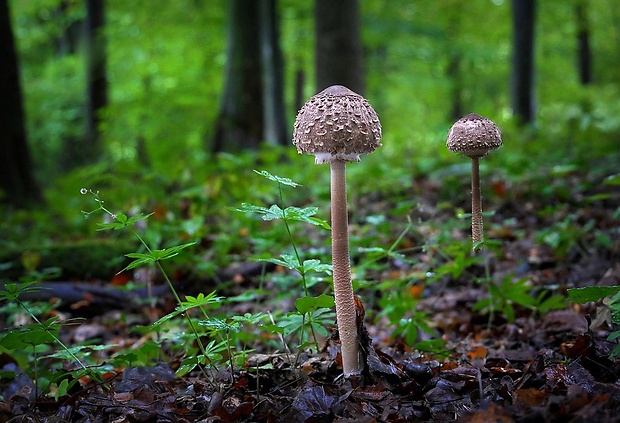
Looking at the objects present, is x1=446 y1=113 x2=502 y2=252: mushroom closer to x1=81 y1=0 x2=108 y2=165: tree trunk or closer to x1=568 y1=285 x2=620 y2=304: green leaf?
x1=568 y1=285 x2=620 y2=304: green leaf

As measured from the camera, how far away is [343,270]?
217 cm

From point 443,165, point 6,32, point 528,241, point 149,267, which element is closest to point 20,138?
point 6,32

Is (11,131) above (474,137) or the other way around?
the other way around

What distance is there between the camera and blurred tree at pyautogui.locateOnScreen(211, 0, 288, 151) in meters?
9.67

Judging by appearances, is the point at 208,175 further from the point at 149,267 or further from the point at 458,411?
the point at 458,411

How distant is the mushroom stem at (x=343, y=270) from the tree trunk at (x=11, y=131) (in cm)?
808

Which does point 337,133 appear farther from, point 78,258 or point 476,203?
point 78,258

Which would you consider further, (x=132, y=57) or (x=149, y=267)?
(x=132, y=57)

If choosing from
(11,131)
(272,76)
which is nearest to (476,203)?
(11,131)

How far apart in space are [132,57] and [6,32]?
6.20 metres

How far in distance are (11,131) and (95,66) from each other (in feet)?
22.3

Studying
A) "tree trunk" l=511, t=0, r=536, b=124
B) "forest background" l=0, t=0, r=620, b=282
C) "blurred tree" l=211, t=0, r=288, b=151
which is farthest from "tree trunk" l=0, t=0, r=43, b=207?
"tree trunk" l=511, t=0, r=536, b=124

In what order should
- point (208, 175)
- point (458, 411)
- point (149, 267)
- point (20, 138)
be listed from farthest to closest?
point (20, 138)
point (208, 175)
point (149, 267)
point (458, 411)

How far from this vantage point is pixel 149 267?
15.7 ft
